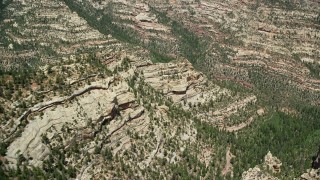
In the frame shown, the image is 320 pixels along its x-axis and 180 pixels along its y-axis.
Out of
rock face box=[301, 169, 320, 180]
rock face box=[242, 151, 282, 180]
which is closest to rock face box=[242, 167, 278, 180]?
rock face box=[242, 151, 282, 180]

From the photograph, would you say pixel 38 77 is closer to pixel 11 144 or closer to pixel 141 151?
pixel 11 144

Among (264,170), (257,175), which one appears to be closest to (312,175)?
(264,170)

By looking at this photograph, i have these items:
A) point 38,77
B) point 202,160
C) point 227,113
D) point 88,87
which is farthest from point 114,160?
point 227,113

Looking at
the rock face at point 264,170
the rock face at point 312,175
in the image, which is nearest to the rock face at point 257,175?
the rock face at point 264,170

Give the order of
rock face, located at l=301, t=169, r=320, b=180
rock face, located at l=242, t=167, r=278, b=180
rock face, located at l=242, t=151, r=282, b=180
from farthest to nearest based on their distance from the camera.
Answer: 1. rock face, located at l=301, t=169, r=320, b=180
2. rock face, located at l=242, t=151, r=282, b=180
3. rock face, located at l=242, t=167, r=278, b=180

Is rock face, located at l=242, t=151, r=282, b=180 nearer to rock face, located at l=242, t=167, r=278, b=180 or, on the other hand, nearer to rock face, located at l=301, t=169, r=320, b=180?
rock face, located at l=242, t=167, r=278, b=180

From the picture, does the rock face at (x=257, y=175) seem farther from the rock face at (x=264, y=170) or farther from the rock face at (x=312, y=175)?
the rock face at (x=312, y=175)

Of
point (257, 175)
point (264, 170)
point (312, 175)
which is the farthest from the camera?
point (264, 170)

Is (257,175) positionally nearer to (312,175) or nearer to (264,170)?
(264,170)
